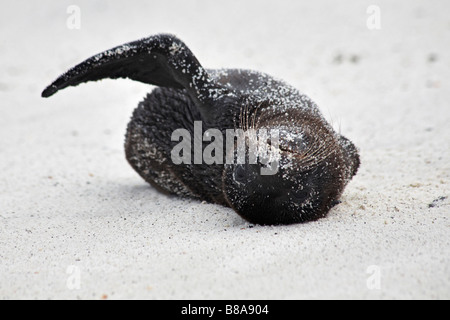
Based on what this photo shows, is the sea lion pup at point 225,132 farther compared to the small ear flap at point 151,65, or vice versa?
the small ear flap at point 151,65

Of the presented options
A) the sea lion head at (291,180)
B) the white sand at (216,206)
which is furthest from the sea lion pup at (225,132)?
the white sand at (216,206)

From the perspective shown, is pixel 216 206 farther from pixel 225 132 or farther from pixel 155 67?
pixel 155 67

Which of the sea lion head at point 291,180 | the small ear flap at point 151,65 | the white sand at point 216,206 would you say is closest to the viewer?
the white sand at point 216,206

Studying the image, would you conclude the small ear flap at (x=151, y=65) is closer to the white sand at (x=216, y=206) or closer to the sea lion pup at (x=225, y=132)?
the sea lion pup at (x=225, y=132)

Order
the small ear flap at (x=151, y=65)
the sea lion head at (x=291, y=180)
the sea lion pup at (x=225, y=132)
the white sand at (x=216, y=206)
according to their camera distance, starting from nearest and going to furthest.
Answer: the white sand at (x=216, y=206)
the sea lion head at (x=291, y=180)
the sea lion pup at (x=225, y=132)
the small ear flap at (x=151, y=65)

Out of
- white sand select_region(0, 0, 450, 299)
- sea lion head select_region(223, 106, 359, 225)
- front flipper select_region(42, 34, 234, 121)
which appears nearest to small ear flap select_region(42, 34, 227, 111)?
front flipper select_region(42, 34, 234, 121)

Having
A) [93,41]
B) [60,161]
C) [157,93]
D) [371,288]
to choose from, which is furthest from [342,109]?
[93,41]
